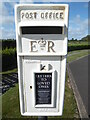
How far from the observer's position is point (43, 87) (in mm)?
1777

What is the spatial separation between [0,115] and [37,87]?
180 centimetres

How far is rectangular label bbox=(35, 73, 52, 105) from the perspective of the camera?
1.73 m

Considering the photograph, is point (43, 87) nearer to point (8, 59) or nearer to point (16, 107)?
point (16, 107)

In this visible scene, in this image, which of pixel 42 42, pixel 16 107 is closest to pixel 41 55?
pixel 42 42

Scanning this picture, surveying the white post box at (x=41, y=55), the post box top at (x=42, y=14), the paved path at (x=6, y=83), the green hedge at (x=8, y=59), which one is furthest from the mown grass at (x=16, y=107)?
the green hedge at (x=8, y=59)

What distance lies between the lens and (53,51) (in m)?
1.65

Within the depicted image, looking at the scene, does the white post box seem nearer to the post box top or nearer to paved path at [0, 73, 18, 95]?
the post box top

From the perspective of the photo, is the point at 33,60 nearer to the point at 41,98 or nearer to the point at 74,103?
the point at 41,98

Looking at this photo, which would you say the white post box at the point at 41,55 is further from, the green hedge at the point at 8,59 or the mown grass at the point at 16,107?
the green hedge at the point at 8,59

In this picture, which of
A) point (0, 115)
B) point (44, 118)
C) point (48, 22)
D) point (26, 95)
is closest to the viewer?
point (48, 22)

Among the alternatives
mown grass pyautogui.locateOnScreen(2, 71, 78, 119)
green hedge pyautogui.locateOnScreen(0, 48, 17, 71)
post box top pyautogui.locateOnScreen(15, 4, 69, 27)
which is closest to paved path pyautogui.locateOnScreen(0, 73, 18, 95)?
mown grass pyautogui.locateOnScreen(2, 71, 78, 119)

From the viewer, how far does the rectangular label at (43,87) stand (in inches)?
68.1

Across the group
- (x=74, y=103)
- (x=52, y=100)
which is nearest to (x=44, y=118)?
(x=52, y=100)

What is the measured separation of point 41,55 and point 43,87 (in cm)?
36
